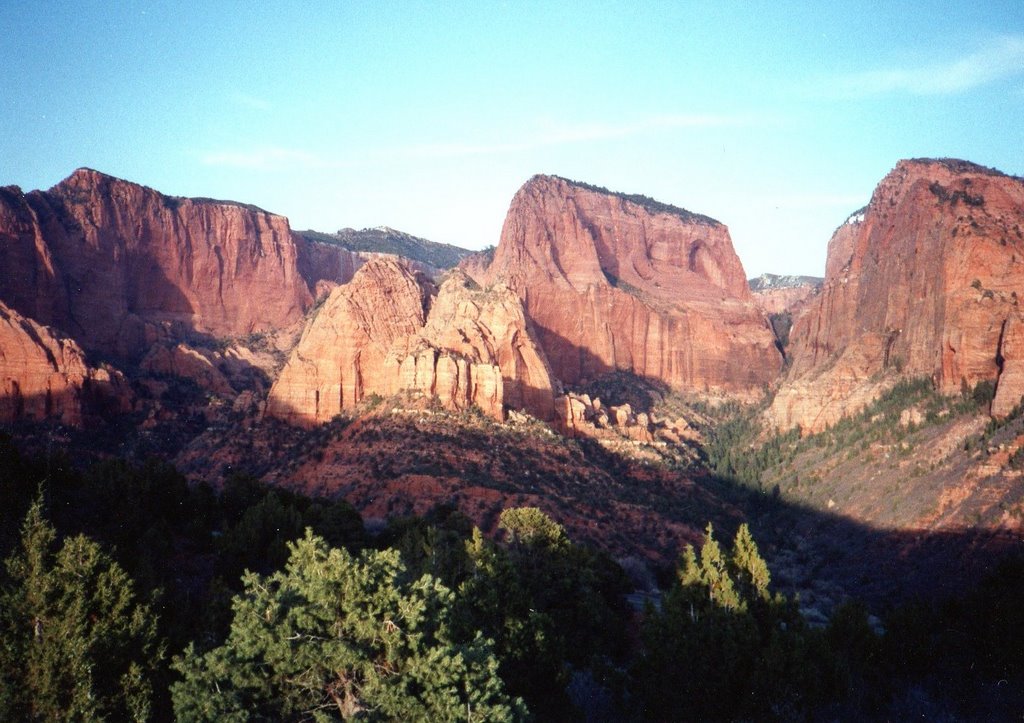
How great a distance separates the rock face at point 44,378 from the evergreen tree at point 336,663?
70.1 metres

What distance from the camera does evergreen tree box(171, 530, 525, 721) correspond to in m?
14.7

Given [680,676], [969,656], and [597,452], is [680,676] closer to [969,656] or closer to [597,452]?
[969,656]

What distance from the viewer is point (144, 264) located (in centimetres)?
12175

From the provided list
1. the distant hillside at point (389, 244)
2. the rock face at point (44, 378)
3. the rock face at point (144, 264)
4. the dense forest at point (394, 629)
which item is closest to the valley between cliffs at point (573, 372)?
the rock face at point (44, 378)

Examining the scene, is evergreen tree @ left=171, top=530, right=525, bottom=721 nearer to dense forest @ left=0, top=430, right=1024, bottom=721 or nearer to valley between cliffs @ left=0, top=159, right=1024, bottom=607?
dense forest @ left=0, top=430, right=1024, bottom=721

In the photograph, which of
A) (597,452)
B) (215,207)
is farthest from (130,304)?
(597,452)

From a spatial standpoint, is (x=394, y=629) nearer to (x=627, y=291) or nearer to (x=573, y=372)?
(x=573, y=372)

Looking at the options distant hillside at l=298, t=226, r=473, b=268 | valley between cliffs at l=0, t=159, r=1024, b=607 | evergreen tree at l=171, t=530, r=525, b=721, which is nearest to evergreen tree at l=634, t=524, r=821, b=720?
evergreen tree at l=171, t=530, r=525, b=721

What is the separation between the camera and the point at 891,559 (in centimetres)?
5297

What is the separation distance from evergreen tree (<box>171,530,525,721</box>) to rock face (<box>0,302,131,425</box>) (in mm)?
70125

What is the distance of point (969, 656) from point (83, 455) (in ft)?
212

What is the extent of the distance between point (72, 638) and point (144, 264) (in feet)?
379

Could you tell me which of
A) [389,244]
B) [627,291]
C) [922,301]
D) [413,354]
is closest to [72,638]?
[413,354]

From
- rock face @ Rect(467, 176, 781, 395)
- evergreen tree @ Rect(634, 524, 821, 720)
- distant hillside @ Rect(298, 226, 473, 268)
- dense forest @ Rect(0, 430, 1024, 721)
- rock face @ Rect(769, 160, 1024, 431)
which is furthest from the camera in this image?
distant hillside @ Rect(298, 226, 473, 268)
